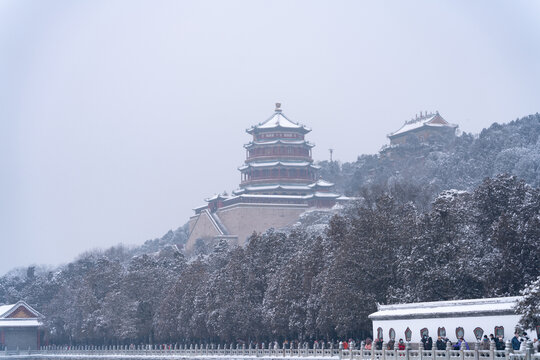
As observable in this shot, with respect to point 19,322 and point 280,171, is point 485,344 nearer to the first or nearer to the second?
point 19,322

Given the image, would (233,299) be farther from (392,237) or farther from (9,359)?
(9,359)

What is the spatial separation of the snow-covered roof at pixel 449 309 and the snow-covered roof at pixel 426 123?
10272 centimetres

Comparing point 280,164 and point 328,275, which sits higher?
point 280,164

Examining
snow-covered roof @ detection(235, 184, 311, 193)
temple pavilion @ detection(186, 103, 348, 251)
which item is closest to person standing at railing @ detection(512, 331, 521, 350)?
temple pavilion @ detection(186, 103, 348, 251)

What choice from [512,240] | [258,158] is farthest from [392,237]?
[258,158]

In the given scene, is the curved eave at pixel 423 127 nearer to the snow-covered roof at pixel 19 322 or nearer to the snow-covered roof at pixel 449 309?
the snow-covered roof at pixel 19 322

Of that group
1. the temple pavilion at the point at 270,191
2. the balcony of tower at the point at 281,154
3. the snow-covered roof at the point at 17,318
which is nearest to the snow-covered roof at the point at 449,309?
the snow-covered roof at the point at 17,318

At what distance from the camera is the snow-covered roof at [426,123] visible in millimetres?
141000

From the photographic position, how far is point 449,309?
116 ft

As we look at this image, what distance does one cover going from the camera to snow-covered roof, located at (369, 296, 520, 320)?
3259 centimetres

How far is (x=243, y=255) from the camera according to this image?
202ft

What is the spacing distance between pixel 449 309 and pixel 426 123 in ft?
351

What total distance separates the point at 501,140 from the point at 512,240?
7090cm

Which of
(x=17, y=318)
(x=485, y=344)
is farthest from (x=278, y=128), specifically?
(x=485, y=344)
